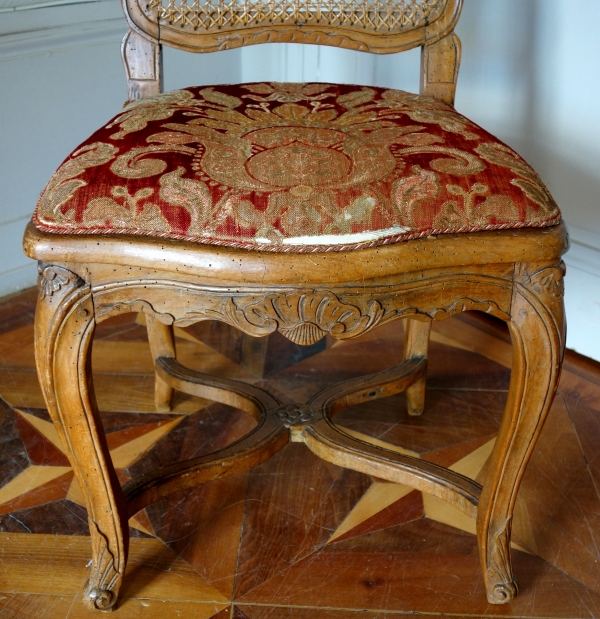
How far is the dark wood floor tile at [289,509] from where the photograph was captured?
87 centimetres

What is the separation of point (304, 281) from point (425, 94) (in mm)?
387

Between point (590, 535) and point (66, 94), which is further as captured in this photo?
point (66, 94)

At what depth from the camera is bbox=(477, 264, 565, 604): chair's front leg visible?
0.66 meters

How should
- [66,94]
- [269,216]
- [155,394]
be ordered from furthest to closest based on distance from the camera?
[66,94] → [155,394] → [269,216]

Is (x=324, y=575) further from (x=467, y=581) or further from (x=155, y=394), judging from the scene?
(x=155, y=394)

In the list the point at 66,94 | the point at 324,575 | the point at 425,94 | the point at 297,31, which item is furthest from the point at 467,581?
the point at 66,94

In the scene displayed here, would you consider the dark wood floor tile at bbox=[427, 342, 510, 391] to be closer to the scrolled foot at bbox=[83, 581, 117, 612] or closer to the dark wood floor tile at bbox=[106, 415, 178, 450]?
the dark wood floor tile at bbox=[106, 415, 178, 450]

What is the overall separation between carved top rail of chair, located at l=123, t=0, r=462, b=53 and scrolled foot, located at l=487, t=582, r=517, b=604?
61cm

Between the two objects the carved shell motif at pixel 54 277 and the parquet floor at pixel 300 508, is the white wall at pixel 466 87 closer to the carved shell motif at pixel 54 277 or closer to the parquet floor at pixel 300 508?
the parquet floor at pixel 300 508

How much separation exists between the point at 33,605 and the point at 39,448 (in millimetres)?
273

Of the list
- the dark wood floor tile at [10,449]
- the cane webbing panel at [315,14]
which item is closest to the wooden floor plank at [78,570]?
the dark wood floor tile at [10,449]

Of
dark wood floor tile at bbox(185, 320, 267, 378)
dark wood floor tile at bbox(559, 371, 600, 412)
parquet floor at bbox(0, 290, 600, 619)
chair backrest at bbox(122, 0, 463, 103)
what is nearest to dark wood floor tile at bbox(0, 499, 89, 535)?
parquet floor at bbox(0, 290, 600, 619)

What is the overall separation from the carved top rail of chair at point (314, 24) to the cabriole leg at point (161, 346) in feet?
1.16

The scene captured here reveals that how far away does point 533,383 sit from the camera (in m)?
0.70
